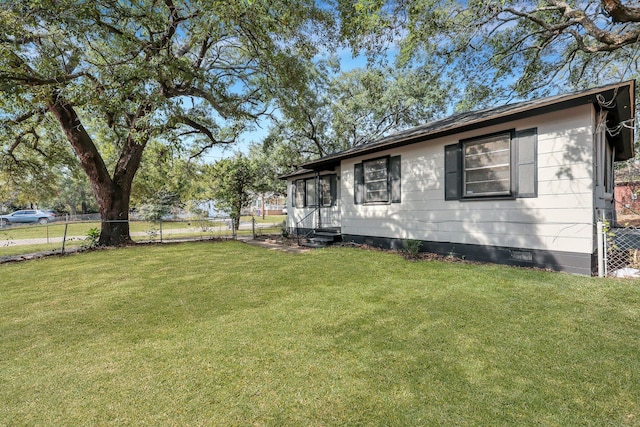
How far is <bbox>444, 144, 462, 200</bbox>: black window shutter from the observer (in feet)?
22.5

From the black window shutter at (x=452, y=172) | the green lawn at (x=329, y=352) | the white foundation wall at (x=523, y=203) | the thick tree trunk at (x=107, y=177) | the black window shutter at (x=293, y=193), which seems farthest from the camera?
the black window shutter at (x=293, y=193)

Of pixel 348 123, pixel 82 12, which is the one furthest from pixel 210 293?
pixel 348 123

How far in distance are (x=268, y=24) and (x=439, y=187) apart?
5531 millimetres

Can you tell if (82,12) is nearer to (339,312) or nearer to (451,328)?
(339,312)

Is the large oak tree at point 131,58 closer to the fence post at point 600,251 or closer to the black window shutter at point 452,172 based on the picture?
the black window shutter at point 452,172

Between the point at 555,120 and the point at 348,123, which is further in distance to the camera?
the point at 348,123

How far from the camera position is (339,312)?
380 centimetres

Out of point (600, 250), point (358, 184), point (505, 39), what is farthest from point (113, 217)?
point (505, 39)

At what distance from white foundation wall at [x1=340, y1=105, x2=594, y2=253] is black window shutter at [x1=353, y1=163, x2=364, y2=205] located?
4.09 ft

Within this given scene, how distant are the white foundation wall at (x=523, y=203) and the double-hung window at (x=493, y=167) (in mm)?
134

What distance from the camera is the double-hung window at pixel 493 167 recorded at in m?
5.75

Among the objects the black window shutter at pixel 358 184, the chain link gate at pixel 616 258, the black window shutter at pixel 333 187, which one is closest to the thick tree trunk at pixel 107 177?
the black window shutter at pixel 333 187

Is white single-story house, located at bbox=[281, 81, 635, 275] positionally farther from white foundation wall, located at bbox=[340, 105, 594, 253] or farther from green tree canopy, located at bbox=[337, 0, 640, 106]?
green tree canopy, located at bbox=[337, 0, 640, 106]

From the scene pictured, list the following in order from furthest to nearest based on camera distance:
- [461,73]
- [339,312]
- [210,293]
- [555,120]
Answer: [461,73], [555,120], [210,293], [339,312]
